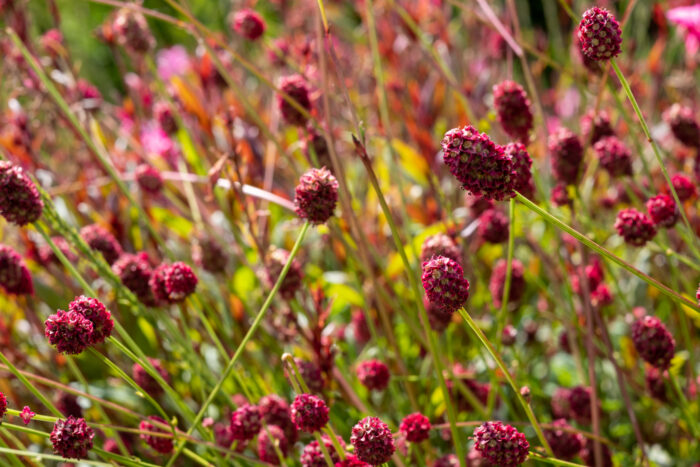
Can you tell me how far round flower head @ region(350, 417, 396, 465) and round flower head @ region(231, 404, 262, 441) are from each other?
13 centimetres

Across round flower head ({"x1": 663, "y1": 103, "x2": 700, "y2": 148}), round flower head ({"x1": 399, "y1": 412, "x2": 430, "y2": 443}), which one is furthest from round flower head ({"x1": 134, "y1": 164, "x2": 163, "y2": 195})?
round flower head ({"x1": 663, "y1": 103, "x2": 700, "y2": 148})

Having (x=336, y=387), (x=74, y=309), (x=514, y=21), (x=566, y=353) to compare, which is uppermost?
(x=514, y=21)

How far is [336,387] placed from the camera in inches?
29.2

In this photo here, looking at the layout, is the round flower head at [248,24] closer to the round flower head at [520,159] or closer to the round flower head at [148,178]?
the round flower head at [148,178]

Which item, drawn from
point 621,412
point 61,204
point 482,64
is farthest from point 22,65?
point 482,64

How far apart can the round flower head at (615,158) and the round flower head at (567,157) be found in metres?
0.05

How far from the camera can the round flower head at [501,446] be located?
41 cm

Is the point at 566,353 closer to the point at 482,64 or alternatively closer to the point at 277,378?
the point at 277,378

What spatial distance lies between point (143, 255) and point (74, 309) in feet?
0.85

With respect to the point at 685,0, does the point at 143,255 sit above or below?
below

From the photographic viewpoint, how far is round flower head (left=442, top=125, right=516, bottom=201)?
0.36 m

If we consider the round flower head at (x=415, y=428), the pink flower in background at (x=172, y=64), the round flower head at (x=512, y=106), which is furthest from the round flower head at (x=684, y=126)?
the pink flower in background at (x=172, y=64)

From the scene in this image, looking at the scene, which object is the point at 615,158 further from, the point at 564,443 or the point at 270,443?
the point at 270,443

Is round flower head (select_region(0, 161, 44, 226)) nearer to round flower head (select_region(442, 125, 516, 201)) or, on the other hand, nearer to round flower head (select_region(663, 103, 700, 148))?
round flower head (select_region(442, 125, 516, 201))
